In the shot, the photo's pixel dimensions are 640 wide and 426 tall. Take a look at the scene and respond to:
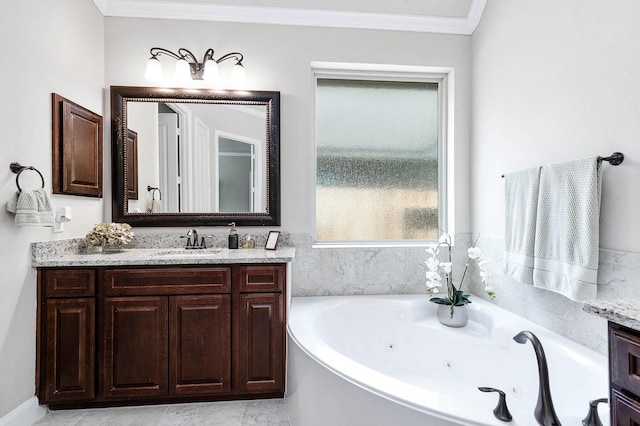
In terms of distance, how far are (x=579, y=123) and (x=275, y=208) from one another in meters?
1.89

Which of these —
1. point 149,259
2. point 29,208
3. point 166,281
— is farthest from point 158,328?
point 29,208

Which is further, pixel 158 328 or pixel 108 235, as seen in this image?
pixel 108 235

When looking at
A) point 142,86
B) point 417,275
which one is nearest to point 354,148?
point 417,275

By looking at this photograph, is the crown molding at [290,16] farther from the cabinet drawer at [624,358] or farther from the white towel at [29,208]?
the cabinet drawer at [624,358]

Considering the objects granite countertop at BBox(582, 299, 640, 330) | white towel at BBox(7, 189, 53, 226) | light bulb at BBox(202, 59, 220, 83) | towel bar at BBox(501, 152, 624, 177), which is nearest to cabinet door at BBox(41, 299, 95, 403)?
white towel at BBox(7, 189, 53, 226)

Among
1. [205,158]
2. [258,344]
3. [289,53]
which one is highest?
[289,53]

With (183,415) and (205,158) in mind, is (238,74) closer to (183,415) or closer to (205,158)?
(205,158)

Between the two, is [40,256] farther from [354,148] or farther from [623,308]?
[623,308]

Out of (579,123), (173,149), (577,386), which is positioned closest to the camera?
(577,386)

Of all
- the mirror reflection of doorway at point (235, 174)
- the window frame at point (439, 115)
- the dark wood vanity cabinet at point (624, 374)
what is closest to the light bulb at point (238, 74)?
the mirror reflection of doorway at point (235, 174)

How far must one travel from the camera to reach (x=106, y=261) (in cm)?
199

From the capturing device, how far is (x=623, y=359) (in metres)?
0.84

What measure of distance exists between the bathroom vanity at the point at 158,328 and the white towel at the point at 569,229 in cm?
142

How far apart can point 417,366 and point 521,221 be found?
1.14m
